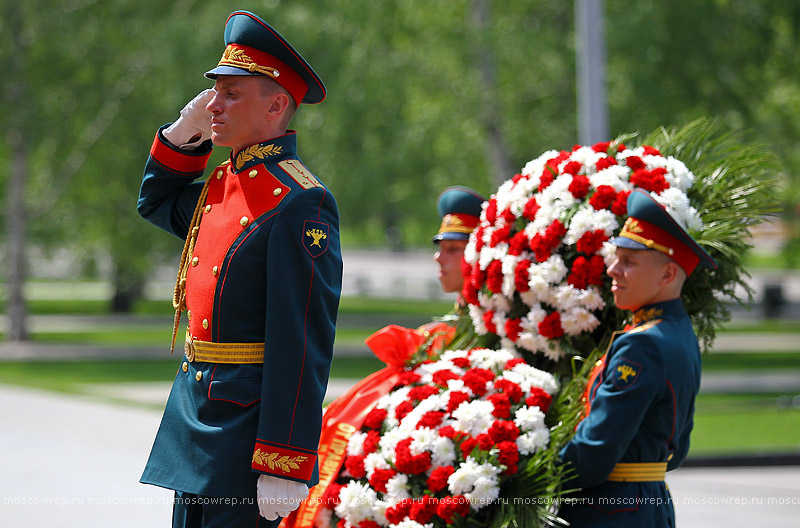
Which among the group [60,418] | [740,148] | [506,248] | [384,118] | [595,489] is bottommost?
[60,418]

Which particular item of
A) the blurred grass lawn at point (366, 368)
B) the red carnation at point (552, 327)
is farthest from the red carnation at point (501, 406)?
the blurred grass lawn at point (366, 368)

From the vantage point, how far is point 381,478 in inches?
157

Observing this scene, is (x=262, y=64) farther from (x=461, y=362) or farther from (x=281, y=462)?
(x=461, y=362)

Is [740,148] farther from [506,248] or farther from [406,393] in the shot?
[406,393]

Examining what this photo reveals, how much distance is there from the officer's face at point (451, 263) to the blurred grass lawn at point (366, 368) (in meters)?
4.83

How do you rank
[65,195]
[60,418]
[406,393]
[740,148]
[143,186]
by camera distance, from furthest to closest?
[65,195] → [60,418] → [740,148] → [406,393] → [143,186]

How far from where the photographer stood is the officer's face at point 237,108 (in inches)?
129

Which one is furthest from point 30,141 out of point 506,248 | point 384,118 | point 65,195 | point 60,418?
point 506,248

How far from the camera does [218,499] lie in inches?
122

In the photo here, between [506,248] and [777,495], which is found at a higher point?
[506,248]

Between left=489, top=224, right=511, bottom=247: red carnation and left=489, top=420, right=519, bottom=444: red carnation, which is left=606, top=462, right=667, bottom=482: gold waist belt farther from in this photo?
left=489, top=224, right=511, bottom=247: red carnation

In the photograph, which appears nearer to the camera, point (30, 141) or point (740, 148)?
point (740, 148)

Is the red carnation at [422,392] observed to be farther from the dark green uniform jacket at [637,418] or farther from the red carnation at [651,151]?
the red carnation at [651,151]

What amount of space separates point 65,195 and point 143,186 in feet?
53.0
